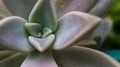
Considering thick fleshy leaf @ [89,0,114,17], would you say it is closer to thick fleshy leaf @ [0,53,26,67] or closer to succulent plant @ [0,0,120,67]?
succulent plant @ [0,0,120,67]

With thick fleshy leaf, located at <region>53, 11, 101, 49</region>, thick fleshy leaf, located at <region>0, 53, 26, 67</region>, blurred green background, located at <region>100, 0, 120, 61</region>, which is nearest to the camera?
thick fleshy leaf, located at <region>53, 11, 101, 49</region>

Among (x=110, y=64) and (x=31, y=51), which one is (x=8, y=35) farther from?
(x=110, y=64)

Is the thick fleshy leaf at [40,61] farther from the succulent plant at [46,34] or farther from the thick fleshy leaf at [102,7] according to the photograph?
the thick fleshy leaf at [102,7]

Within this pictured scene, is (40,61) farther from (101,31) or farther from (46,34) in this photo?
(101,31)

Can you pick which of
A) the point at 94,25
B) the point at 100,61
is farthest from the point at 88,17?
the point at 100,61

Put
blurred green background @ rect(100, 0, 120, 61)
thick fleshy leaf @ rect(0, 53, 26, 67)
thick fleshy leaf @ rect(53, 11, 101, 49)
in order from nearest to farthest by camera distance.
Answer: thick fleshy leaf @ rect(53, 11, 101, 49)
thick fleshy leaf @ rect(0, 53, 26, 67)
blurred green background @ rect(100, 0, 120, 61)

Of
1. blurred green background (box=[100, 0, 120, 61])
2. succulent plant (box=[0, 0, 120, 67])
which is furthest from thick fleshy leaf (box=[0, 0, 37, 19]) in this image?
blurred green background (box=[100, 0, 120, 61])
